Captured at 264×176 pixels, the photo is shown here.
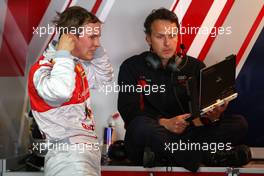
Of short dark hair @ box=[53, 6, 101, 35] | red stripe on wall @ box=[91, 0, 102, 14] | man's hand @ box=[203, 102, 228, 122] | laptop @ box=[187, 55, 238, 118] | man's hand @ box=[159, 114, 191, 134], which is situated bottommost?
man's hand @ box=[159, 114, 191, 134]

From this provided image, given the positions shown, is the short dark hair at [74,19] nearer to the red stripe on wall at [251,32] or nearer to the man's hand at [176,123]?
the man's hand at [176,123]

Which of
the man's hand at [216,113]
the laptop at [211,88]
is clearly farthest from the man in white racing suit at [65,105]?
the man's hand at [216,113]

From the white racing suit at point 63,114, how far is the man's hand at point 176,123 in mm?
431

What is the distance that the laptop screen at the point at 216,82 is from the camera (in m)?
1.95

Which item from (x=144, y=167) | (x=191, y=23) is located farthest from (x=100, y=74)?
(x=191, y=23)

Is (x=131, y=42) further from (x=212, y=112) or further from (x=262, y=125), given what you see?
(x=262, y=125)

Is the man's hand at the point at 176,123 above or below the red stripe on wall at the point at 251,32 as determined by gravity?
below

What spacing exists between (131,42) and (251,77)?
1.89 feet

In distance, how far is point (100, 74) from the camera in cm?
203

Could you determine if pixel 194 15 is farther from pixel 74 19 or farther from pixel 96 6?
pixel 74 19

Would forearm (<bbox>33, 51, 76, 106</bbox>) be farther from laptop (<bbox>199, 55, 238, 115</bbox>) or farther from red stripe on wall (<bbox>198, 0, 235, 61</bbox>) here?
red stripe on wall (<bbox>198, 0, 235, 61</bbox>)

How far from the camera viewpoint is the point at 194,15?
A: 7.75 feet

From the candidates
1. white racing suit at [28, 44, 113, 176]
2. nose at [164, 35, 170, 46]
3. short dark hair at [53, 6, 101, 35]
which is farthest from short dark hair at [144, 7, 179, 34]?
white racing suit at [28, 44, 113, 176]

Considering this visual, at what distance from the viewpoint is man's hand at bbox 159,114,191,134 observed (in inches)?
82.3
